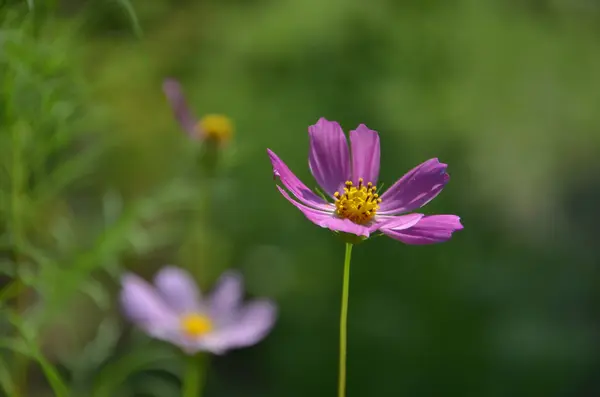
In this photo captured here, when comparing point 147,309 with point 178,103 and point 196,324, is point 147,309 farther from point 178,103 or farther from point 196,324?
point 178,103

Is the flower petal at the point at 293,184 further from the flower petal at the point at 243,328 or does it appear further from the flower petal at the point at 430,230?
the flower petal at the point at 243,328

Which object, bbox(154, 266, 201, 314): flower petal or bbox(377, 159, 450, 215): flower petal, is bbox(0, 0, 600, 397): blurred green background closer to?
bbox(154, 266, 201, 314): flower petal

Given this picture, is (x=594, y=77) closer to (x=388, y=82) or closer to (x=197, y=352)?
(x=388, y=82)

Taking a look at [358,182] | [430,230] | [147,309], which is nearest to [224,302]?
[147,309]

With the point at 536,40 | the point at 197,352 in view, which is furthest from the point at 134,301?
the point at 536,40

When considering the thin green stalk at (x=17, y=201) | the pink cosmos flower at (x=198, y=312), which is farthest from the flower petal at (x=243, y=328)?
the thin green stalk at (x=17, y=201)
